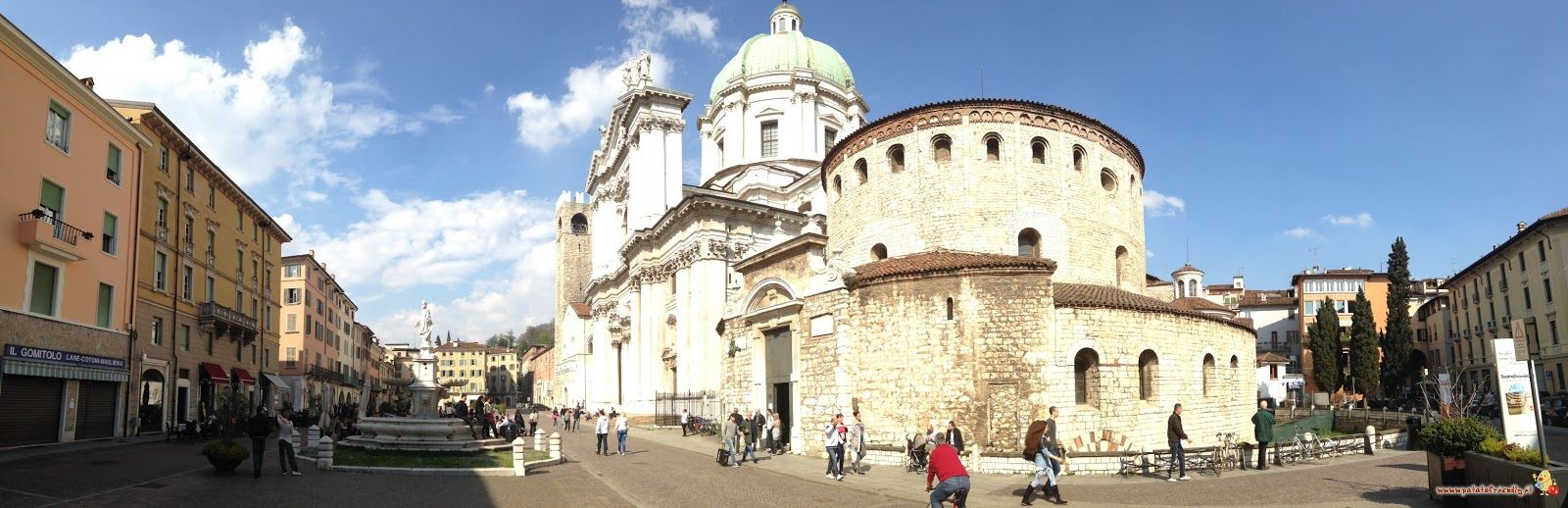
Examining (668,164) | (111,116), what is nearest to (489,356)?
(668,164)

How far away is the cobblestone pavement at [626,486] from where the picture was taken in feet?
46.1

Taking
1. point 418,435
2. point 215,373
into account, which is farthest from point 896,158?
point 215,373

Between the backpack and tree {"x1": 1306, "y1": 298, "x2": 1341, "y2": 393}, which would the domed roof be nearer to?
tree {"x1": 1306, "y1": 298, "x2": 1341, "y2": 393}

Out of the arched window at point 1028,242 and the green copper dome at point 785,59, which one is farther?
the green copper dome at point 785,59

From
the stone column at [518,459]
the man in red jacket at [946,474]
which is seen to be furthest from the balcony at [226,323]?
the man in red jacket at [946,474]

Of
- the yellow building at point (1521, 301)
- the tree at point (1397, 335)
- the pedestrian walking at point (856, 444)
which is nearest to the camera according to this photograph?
the pedestrian walking at point (856, 444)

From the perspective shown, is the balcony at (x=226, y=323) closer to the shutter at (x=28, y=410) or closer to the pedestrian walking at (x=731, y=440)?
the shutter at (x=28, y=410)

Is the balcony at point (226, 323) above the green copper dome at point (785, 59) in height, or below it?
below

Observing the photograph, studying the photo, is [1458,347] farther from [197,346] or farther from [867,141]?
[197,346]

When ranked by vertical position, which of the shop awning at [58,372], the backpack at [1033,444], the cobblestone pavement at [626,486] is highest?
the shop awning at [58,372]

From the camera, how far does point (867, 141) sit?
27266 millimetres

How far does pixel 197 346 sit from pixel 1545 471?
127 feet

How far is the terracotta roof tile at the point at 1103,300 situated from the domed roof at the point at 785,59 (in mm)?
32815

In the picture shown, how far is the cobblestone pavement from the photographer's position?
14055mm
